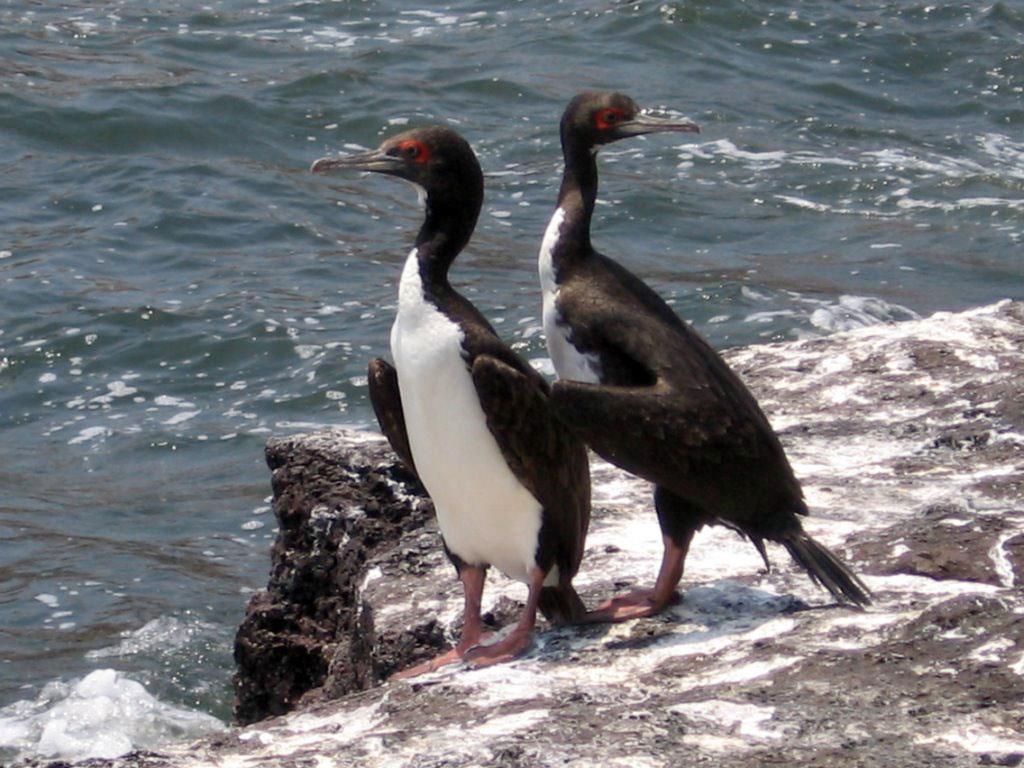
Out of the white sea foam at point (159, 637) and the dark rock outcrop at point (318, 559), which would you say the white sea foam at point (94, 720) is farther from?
the dark rock outcrop at point (318, 559)

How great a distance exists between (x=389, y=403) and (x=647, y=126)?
133 centimetres

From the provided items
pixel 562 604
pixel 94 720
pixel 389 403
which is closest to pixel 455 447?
pixel 389 403

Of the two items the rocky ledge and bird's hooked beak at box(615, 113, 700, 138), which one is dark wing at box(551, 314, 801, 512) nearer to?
the rocky ledge

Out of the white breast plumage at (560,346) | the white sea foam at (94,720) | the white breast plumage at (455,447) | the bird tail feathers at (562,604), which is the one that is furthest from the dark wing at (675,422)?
the white sea foam at (94,720)

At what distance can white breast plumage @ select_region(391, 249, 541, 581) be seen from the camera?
520cm

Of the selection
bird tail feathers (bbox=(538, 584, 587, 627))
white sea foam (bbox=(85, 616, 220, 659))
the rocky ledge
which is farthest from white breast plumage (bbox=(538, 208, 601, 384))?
white sea foam (bbox=(85, 616, 220, 659))

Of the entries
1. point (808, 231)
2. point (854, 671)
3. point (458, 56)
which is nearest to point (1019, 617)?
point (854, 671)

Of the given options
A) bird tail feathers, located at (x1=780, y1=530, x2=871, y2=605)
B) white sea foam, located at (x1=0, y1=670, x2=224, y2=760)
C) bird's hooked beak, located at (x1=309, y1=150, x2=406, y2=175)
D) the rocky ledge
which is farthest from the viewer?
white sea foam, located at (x1=0, y1=670, x2=224, y2=760)

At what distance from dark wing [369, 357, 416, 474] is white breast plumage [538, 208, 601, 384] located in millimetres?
496

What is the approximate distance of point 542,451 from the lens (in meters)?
5.26

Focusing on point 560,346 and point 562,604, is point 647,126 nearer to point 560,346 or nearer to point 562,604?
point 560,346

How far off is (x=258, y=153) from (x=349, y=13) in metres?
3.97

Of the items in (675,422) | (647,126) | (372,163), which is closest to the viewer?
(675,422)

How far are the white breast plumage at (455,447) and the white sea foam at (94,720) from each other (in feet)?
9.47
